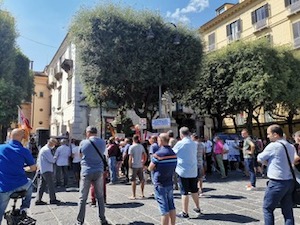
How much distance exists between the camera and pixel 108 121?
75.8ft

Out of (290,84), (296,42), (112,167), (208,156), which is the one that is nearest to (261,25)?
(296,42)

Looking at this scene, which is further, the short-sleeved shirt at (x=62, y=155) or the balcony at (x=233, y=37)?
the balcony at (x=233, y=37)

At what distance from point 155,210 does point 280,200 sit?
3146 mm

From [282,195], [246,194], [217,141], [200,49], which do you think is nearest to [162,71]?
[200,49]

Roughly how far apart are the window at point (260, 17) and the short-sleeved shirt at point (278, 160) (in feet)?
98.2

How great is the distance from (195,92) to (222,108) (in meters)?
2.61

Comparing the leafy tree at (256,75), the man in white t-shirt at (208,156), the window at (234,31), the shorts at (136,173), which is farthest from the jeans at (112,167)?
the window at (234,31)

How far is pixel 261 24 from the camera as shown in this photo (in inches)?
1236

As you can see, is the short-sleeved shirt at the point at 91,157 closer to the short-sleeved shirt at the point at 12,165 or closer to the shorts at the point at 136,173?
the short-sleeved shirt at the point at 12,165

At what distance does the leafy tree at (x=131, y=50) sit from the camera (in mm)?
14602

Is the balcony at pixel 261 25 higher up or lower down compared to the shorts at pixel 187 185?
higher up

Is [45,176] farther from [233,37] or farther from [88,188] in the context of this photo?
[233,37]

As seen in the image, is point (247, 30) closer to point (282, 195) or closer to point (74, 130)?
point (74, 130)

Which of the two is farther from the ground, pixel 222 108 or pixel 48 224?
pixel 222 108
